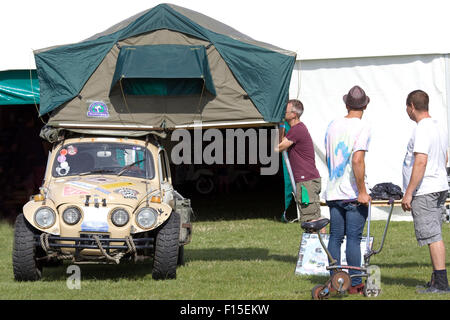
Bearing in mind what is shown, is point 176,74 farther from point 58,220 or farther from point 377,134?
point 377,134

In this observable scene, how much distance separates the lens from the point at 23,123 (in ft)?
57.4

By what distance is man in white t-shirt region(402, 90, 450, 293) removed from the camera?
6.97m

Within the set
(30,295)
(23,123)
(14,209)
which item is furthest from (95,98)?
(23,123)

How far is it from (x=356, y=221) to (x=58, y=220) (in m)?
3.09

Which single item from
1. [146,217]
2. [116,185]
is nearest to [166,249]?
[146,217]

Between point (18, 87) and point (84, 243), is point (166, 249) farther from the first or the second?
point (18, 87)

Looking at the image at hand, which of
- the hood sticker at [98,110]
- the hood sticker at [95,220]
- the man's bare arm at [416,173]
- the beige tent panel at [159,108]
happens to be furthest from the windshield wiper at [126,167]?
the man's bare arm at [416,173]

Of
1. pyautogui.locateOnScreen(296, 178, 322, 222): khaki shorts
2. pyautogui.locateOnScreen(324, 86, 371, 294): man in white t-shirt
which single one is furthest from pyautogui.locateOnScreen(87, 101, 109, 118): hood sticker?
pyautogui.locateOnScreen(324, 86, 371, 294): man in white t-shirt

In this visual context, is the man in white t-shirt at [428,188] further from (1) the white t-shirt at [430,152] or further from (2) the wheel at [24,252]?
(2) the wheel at [24,252]

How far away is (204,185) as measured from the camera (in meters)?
20.3

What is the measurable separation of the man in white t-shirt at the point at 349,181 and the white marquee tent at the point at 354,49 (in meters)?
6.59

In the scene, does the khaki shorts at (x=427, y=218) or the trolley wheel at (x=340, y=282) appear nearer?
the trolley wheel at (x=340, y=282)

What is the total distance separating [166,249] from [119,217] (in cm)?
60

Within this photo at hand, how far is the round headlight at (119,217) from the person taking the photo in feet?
25.7
